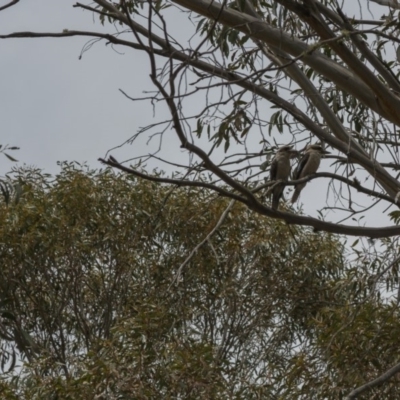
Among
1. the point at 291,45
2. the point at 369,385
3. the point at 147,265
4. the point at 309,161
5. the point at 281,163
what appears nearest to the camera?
the point at 369,385

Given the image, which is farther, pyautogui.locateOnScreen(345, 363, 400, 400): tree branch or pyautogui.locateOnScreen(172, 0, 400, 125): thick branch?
pyautogui.locateOnScreen(172, 0, 400, 125): thick branch

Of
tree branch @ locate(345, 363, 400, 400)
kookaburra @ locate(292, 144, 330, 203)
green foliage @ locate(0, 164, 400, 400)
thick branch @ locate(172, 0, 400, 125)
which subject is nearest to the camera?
tree branch @ locate(345, 363, 400, 400)

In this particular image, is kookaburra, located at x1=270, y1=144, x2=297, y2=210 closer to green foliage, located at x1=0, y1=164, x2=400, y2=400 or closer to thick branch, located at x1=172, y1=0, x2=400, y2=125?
thick branch, located at x1=172, y1=0, x2=400, y2=125

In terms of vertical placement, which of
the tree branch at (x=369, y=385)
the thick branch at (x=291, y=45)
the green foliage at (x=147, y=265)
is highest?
the green foliage at (x=147, y=265)

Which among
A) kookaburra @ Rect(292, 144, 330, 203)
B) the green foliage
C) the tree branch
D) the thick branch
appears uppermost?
the green foliage

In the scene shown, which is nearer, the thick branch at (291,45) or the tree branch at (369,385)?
the tree branch at (369,385)

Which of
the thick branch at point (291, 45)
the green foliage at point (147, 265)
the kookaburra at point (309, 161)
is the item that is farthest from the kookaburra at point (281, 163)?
the green foliage at point (147, 265)

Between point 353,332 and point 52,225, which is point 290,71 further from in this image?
point 52,225

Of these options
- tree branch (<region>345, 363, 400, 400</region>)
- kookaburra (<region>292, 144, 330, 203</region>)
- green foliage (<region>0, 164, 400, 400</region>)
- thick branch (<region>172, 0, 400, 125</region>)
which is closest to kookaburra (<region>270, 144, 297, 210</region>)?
kookaburra (<region>292, 144, 330, 203</region>)

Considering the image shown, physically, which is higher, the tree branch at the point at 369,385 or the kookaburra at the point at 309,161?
the kookaburra at the point at 309,161

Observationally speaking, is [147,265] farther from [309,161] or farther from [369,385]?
[369,385]

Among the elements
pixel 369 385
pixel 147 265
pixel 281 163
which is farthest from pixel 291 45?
pixel 147 265

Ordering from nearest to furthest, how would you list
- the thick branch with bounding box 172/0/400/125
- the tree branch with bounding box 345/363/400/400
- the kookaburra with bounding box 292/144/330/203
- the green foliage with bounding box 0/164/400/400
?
1. the tree branch with bounding box 345/363/400/400
2. the thick branch with bounding box 172/0/400/125
3. the kookaburra with bounding box 292/144/330/203
4. the green foliage with bounding box 0/164/400/400

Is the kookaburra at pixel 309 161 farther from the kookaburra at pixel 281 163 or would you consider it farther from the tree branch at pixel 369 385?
the tree branch at pixel 369 385
